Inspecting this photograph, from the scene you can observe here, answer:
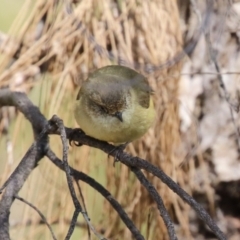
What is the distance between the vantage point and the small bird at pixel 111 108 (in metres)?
1.43

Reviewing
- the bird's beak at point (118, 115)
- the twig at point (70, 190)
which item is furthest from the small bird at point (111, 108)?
the twig at point (70, 190)

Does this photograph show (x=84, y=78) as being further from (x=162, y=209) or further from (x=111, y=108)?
(x=162, y=209)

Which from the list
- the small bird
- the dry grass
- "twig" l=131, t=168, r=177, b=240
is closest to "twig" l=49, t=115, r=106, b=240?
"twig" l=131, t=168, r=177, b=240

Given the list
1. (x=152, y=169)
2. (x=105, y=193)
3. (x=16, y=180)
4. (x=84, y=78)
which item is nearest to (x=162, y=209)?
(x=152, y=169)

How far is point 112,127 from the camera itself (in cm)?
144

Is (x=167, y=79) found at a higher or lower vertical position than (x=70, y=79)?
higher

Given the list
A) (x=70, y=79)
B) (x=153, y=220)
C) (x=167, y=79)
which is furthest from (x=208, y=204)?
(x=70, y=79)

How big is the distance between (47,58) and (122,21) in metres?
0.20

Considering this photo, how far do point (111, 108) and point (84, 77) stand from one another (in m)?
0.17

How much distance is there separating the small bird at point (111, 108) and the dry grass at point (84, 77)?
0.12 metres

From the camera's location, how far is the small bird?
4.68 feet

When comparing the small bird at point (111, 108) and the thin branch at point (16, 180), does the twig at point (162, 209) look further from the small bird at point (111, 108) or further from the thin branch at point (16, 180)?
the small bird at point (111, 108)

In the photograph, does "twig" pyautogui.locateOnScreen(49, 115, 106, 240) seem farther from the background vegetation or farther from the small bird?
the background vegetation

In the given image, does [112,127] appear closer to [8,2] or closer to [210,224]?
[210,224]
